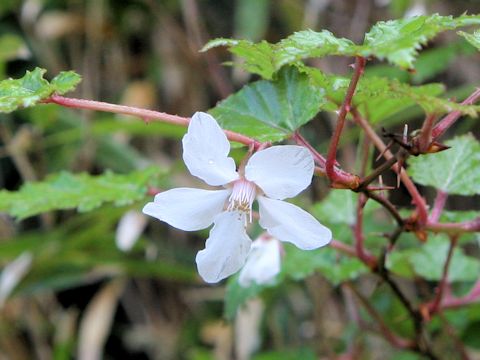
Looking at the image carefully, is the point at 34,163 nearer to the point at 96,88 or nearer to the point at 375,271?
the point at 96,88

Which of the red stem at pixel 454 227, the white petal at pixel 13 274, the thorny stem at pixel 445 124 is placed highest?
the thorny stem at pixel 445 124

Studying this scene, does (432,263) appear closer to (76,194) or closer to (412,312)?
(412,312)

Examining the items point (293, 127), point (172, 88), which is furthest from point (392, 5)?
point (293, 127)

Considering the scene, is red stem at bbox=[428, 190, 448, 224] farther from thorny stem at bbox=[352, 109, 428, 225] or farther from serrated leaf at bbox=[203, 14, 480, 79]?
serrated leaf at bbox=[203, 14, 480, 79]

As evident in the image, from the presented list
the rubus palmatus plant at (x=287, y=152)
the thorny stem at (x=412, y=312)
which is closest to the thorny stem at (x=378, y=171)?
the rubus palmatus plant at (x=287, y=152)

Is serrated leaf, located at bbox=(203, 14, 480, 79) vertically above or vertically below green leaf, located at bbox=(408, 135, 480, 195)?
above

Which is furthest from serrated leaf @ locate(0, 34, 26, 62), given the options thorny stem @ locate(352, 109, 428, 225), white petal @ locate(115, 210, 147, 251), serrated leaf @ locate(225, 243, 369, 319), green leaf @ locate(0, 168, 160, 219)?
thorny stem @ locate(352, 109, 428, 225)

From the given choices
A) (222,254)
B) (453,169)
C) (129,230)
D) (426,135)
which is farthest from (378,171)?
(129,230)

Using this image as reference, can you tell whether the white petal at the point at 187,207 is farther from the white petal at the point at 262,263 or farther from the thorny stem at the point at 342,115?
the white petal at the point at 262,263
